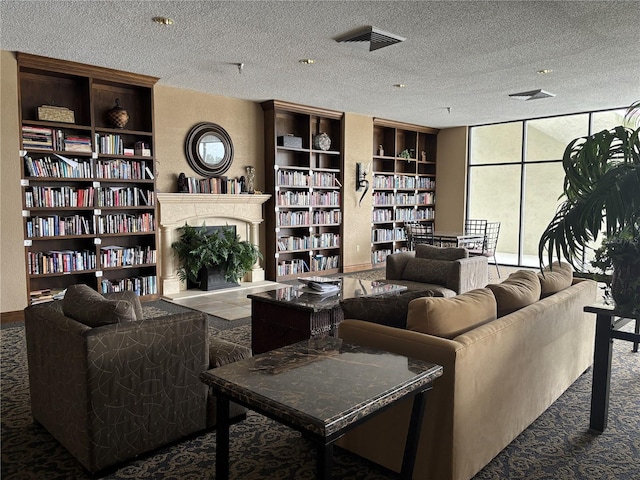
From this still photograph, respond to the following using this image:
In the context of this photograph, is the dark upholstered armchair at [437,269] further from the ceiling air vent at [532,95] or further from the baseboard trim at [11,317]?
the baseboard trim at [11,317]

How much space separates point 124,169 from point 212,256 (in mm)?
1596

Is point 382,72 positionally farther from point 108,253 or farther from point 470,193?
point 470,193

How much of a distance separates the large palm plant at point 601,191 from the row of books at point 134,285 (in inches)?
194

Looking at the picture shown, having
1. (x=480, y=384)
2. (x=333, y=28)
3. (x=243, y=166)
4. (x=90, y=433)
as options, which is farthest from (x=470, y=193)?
(x=90, y=433)

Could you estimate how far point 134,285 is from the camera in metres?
6.04

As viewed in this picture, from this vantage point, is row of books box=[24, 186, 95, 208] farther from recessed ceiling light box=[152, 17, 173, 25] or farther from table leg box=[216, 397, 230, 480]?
table leg box=[216, 397, 230, 480]

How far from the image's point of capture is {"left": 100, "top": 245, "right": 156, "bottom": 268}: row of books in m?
5.74

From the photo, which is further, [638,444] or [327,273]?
[327,273]

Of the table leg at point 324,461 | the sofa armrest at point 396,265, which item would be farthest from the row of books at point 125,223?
the table leg at point 324,461

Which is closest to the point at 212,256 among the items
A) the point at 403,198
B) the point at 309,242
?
the point at 309,242

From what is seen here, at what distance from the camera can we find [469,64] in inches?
207

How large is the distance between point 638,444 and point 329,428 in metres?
2.21

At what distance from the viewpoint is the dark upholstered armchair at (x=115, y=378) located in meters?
2.17

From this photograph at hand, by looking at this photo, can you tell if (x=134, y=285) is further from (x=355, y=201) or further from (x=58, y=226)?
(x=355, y=201)
